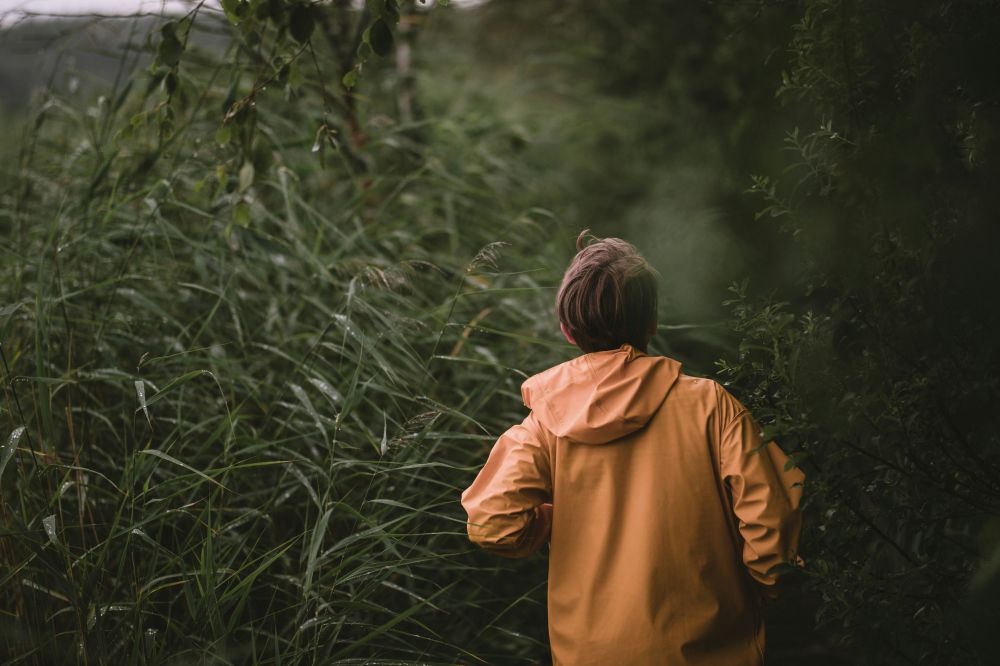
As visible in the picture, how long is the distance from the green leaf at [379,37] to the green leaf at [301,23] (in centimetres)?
21

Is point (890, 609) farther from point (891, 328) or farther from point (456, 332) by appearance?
point (456, 332)

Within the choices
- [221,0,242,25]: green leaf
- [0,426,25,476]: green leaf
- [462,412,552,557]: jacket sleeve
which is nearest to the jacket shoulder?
[462,412,552,557]: jacket sleeve

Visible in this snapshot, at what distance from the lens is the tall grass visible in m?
2.10

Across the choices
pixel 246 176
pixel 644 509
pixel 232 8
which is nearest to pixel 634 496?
pixel 644 509

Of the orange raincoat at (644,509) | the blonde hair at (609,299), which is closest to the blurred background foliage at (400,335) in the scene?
the orange raincoat at (644,509)

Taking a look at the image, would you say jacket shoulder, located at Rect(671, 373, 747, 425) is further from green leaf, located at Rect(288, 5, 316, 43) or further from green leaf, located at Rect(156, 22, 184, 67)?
green leaf, located at Rect(156, 22, 184, 67)

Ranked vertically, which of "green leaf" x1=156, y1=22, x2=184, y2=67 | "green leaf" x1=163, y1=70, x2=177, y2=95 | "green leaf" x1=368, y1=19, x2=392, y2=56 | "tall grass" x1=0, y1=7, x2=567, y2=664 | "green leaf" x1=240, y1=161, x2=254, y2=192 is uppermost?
"green leaf" x1=368, y1=19, x2=392, y2=56

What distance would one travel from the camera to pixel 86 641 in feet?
6.35

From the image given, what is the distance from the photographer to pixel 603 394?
1807mm

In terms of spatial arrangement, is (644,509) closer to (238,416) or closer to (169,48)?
(238,416)

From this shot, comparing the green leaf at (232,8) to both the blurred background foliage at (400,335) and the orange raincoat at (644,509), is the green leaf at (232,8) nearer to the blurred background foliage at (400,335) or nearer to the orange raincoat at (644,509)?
the blurred background foliage at (400,335)

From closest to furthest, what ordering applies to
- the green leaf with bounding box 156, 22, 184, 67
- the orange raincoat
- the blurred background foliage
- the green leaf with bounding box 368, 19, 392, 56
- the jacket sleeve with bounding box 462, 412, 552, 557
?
the blurred background foliage
the orange raincoat
the jacket sleeve with bounding box 462, 412, 552, 557
the green leaf with bounding box 368, 19, 392, 56
the green leaf with bounding box 156, 22, 184, 67

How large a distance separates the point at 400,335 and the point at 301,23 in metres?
0.87

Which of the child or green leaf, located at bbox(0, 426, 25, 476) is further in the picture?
green leaf, located at bbox(0, 426, 25, 476)
